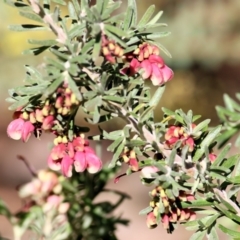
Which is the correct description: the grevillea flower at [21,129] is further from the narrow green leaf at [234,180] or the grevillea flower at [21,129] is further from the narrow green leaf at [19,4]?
the narrow green leaf at [234,180]

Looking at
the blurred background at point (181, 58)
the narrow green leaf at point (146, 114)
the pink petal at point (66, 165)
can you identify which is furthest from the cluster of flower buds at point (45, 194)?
the blurred background at point (181, 58)

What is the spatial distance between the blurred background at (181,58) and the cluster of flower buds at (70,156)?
1.74 meters

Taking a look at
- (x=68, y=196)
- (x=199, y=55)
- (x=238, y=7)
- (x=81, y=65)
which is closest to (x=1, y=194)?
A: (x=199, y=55)

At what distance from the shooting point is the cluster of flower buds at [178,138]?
0.60 meters

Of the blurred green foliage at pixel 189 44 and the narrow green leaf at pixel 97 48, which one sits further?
the blurred green foliage at pixel 189 44

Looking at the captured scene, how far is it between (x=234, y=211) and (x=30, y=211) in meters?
0.24

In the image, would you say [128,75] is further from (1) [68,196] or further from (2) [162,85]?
(1) [68,196]

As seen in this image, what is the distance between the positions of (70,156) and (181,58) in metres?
1.92

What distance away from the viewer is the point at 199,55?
257 centimetres

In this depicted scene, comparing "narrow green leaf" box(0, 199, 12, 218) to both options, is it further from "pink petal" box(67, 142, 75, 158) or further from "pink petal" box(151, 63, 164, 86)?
"pink petal" box(151, 63, 164, 86)

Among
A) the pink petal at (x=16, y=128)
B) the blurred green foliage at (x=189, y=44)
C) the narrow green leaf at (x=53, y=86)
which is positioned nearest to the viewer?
the narrow green leaf at (x=53, y=86)

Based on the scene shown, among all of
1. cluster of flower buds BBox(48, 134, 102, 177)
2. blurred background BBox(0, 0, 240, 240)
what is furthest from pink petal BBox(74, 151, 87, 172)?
blurred background BBox(0, 0, 240, 240)

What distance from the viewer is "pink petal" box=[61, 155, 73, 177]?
600 mm

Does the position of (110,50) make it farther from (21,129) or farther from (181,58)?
(181,58)
